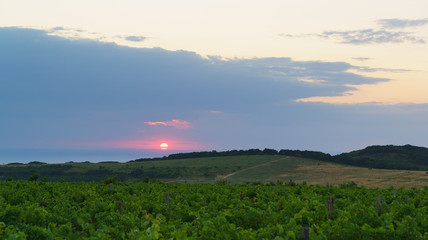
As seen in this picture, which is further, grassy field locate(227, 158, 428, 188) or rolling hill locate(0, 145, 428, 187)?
rolling hill locate(0, 145, 428, 187)

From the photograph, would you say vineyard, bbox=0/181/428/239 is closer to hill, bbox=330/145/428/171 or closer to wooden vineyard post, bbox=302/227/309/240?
wooden vineyard post, bbox=302/227/309/240

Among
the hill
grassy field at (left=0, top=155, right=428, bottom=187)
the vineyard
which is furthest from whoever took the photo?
the hill

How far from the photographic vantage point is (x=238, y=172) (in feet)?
339

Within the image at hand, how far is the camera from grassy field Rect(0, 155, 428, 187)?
82.4 metres

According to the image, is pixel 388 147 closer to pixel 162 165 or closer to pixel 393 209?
pixel 162 165

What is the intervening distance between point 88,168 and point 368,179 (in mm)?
78228

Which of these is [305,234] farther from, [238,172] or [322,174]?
[238,172]

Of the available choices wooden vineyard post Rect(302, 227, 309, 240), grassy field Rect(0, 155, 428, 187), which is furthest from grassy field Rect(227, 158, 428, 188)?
wooden vineyard post Rect(302, 227, 309, 240)

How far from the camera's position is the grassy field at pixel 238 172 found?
82.4m

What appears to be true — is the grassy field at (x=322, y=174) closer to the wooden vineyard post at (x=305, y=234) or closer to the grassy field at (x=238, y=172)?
the grassy field at (x=238, y=172)

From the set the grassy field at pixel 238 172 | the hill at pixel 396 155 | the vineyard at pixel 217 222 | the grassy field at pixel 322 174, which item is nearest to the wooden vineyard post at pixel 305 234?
the vineyard at pixel 217 222

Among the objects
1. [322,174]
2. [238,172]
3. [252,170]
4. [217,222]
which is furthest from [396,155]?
[217,222]

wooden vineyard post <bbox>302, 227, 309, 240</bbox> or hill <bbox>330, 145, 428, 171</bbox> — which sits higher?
hill <bbox>330, 145, 428, 171</bbox>

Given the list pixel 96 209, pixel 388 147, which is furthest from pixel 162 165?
pixel 96 209
